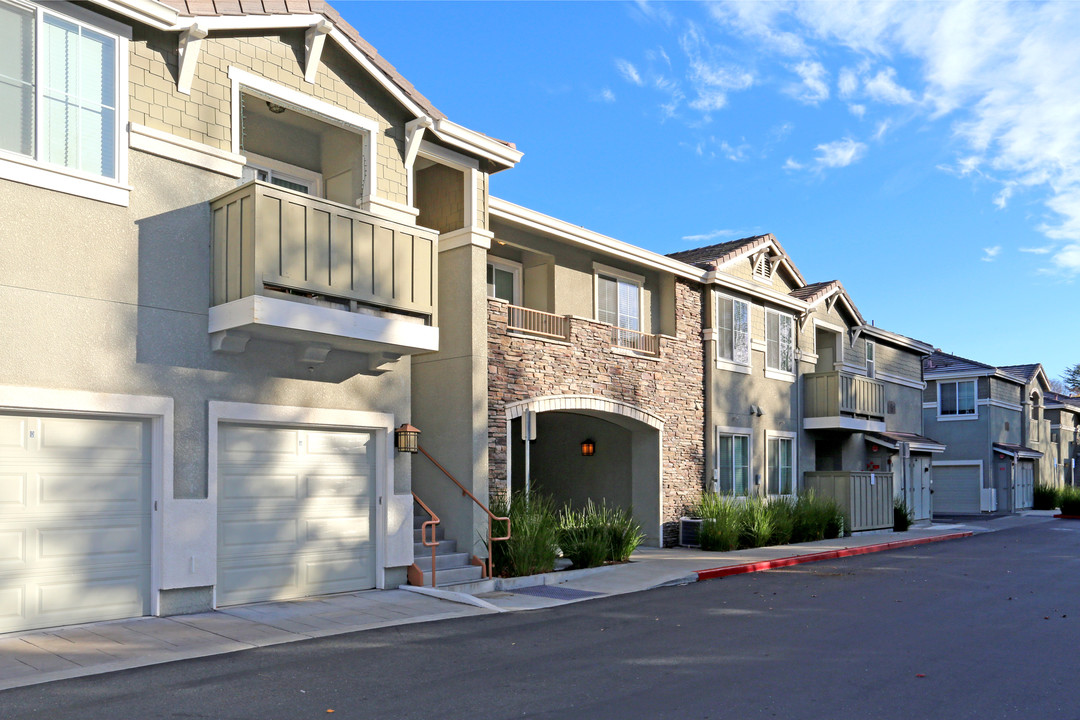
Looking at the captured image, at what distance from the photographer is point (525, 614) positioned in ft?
37.9

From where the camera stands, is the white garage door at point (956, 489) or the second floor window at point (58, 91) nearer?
the second floor window at point (58, 91)

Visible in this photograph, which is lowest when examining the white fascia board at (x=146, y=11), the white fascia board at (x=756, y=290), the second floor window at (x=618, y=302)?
the second floor window at (x=618, y=302)

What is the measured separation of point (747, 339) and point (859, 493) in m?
5.10

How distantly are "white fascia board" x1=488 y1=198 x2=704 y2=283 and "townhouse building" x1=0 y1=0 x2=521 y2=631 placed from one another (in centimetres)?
309

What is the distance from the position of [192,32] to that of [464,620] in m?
7.56

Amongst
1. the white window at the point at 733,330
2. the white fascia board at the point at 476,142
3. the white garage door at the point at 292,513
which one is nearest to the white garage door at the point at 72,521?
the white garage door at the point at 292,513

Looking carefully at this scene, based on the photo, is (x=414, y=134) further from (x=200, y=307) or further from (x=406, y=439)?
(x=406, y=439)

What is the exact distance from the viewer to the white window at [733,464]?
22.0 meters

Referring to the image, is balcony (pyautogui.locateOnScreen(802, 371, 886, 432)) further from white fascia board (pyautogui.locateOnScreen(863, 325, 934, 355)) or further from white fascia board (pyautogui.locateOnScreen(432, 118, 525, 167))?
white fascia board (pyautogui.locateOnScreen(432, 118, 525, 167))

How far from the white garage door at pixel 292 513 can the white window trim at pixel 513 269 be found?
6.27m

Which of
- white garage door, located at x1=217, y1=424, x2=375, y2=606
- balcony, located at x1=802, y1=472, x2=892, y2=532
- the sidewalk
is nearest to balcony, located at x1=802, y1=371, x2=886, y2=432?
balcony, located at x1=802, y1=472, x2=892, y2=532

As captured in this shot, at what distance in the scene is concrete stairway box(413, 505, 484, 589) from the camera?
13.3 m

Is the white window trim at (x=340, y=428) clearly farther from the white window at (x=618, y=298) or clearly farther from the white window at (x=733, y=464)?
the white window at (x=733, y=464)

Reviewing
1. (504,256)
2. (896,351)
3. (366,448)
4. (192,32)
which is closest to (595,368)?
(504,256)
